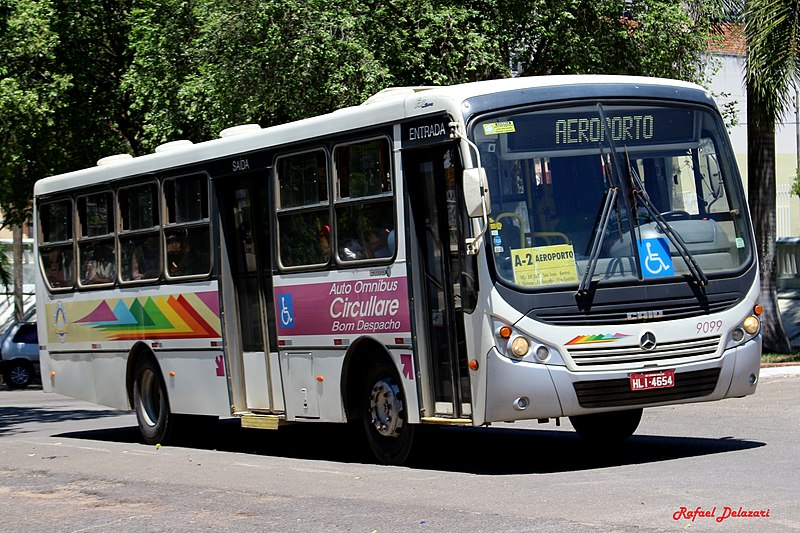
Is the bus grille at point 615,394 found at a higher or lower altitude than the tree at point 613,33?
lower

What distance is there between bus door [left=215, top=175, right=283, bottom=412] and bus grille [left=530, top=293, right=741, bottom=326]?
13.6ft

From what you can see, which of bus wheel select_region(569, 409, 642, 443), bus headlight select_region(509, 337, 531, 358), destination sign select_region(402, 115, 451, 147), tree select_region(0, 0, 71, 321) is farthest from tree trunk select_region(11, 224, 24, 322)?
bus headlight select_region(509, 337, 531, 358)

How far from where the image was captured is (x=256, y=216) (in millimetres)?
14305

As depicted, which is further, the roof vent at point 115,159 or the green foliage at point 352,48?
the green foliage at point 352,48

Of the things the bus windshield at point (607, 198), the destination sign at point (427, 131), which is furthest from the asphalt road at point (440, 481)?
the destination sign at point (427, 131)

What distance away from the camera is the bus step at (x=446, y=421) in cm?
1105

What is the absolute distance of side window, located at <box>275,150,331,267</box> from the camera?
13000 mm

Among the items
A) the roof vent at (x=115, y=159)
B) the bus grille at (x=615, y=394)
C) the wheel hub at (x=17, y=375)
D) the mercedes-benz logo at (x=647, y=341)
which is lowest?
the wheel hub at (x=17, y=375)

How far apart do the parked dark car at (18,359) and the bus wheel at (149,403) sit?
1818 centimetres

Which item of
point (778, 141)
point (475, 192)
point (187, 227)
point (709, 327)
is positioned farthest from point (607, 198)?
point (778, 141)

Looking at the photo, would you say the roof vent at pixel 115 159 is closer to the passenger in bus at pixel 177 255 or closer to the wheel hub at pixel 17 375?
the passenger in bus at pixel 177 255

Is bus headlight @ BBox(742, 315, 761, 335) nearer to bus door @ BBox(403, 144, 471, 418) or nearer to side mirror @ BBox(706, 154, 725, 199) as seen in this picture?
side mirror @ BBox(706, 154, 725, 199)

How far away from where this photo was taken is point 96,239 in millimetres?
17219

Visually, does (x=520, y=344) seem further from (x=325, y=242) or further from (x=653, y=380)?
(x=325, y=242)
